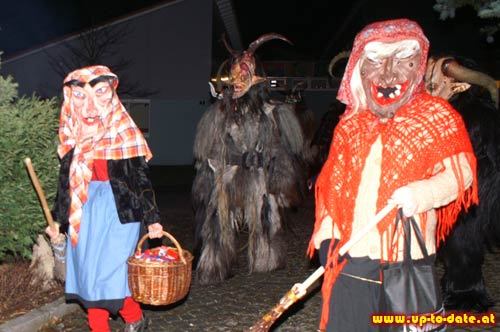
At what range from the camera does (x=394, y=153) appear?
2.90 meters

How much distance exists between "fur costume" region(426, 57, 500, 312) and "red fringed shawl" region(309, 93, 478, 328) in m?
1.94

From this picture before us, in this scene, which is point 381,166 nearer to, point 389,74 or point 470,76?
point 389,74

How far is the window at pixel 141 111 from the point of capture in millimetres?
19984

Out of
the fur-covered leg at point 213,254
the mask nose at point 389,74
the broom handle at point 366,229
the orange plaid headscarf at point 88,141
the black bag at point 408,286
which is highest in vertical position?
the mask nose at point 389,74

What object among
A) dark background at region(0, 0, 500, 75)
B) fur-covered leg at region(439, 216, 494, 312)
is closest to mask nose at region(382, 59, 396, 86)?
fur-covered leg at region(439, 216, 494, 312)

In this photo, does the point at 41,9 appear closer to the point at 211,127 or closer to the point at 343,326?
the point at 211,127

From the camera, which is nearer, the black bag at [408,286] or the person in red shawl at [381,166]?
the black bag at [408,286]

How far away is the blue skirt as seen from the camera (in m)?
4.11

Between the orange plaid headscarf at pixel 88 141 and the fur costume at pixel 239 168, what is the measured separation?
6.68 feet

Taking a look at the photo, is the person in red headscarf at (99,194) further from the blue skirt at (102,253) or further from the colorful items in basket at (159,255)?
the colorful items in basket at (159,255)

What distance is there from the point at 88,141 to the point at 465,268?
343cm

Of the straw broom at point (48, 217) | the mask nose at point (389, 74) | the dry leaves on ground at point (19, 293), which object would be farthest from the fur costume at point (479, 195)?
the dry leaves on ground at point (19, 293)

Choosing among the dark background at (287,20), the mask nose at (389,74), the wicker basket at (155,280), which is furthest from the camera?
the dark background at (287,20)

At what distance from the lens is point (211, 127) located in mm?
6305
